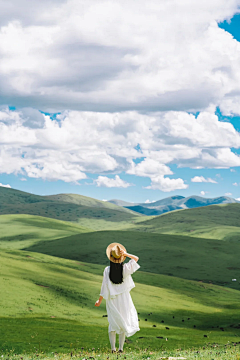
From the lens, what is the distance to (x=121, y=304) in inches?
595

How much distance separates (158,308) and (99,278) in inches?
677

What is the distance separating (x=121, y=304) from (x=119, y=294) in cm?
40

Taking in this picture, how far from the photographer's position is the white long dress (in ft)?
49.0

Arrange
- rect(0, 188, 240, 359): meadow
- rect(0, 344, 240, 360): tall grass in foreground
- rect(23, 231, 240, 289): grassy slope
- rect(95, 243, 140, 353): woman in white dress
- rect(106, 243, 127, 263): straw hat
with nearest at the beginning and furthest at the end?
rect(0, 344, 240, 360): tall grass in foreground
rect(106, 243, 127, 263): straw hat
rect(95, 243, 140, 353): woman in white dress
rect(0, 188, 240, 359): meadow
rect(23, 231, 240, 289): grassy slope

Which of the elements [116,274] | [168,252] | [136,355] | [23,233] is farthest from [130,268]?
[23,233]

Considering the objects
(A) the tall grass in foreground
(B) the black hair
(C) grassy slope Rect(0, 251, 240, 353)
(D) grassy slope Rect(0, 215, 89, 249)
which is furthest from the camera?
(D) grassy slope Rect(0, 215, 89, 249)

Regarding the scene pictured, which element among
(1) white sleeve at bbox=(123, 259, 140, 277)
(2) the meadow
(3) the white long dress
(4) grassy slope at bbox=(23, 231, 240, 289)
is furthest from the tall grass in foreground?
(4) grassy slope at bbox=(23, 231, 240, 289)

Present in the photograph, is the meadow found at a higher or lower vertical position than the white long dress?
lower

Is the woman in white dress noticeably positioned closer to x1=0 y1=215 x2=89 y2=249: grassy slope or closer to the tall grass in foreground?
the tall grass in foreground

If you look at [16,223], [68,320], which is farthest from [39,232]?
[68,320]

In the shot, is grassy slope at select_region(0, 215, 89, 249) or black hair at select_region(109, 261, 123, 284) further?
grassy slope at select_region(0, 215, 89, 249)

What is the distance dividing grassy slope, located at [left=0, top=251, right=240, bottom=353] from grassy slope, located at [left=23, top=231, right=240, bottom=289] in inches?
1066

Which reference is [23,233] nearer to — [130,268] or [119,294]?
[119,294]

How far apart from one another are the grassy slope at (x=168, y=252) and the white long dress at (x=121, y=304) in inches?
2816
